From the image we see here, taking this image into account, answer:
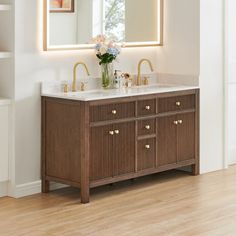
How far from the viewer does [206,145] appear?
643 cm

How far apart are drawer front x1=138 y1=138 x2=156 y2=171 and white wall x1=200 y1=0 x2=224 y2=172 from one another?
689mm

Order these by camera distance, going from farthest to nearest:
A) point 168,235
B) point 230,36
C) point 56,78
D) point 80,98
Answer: point 230,36, point 56,78, point 80,98, point 168,235

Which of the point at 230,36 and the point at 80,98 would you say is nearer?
the point at 80,98

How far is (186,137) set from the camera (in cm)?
620

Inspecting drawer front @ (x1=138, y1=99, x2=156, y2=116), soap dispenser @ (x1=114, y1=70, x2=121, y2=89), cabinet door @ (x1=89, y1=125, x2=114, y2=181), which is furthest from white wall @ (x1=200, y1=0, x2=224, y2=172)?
cabinet door @ (x1=89, y1=125, x2=114, y2=181)

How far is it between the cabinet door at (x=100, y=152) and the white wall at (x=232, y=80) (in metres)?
1.80

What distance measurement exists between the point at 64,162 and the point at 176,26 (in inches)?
70.9

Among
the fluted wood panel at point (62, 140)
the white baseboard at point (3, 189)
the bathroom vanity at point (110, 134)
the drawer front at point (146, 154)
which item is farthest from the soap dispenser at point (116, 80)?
the white baseboard at point (3, 189)

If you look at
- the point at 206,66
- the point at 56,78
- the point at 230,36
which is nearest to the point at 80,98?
the point at 56,78

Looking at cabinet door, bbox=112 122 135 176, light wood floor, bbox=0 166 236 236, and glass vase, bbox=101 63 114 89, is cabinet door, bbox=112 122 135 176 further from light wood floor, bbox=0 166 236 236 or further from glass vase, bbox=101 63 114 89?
glass vase, bbox=101 63 114 89

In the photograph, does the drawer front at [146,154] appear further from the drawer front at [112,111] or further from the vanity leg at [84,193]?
the vanity leg at [84,193]

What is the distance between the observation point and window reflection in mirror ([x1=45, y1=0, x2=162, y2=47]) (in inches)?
223

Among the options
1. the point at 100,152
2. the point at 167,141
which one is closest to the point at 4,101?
the point at 100,152

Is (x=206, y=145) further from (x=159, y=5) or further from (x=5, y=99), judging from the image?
(x=5, y=99)
